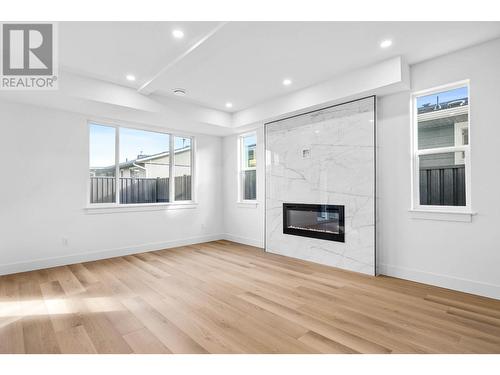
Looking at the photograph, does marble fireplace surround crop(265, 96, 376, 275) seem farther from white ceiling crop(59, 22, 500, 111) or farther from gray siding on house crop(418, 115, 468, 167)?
white ceiling crop(59, 22, 500, 111)

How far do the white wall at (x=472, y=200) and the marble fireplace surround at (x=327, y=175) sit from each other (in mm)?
209

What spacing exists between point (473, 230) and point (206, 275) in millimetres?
3443

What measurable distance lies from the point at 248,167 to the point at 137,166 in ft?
7.83

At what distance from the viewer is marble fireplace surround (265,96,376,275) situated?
396 cm

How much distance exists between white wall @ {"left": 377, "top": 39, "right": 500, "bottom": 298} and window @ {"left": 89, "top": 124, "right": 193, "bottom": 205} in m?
4.12

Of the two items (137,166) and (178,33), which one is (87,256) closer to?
(137,166)

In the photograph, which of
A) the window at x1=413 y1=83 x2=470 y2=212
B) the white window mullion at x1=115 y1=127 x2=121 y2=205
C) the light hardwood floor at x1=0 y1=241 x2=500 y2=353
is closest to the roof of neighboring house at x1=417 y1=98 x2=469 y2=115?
the window at x1=413 y1=83 x2=470 y2=212

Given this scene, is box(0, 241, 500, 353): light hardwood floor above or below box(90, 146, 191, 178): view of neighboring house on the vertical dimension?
below

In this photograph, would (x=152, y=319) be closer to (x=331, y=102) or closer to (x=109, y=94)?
(x=109, y=94)

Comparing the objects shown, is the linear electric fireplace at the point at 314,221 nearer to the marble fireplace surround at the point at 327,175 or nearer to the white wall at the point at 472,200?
the marble fireplace surround at the point at 327,175

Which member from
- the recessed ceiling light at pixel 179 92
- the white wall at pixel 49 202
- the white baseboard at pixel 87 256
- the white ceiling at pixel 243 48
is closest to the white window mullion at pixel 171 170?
the white wall at pixel 49 202
